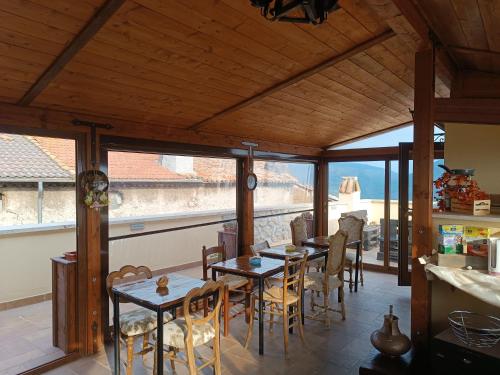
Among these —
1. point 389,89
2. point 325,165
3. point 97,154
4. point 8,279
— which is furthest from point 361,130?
point 8,279

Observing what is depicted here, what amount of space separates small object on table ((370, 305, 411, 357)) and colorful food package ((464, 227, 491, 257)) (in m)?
0.66

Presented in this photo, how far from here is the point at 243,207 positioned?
5.12m

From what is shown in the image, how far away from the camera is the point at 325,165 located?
6758 millimetres

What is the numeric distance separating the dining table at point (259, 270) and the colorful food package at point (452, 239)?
1.49 metres

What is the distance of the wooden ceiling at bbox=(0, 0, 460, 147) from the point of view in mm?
2137

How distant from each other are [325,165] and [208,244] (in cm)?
296

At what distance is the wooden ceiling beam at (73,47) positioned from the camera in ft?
6.59

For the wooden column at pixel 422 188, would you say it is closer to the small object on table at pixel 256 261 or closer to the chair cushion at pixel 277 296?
the chair cushion at pixel 277 296

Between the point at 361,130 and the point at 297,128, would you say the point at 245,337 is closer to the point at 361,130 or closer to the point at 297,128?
the point at 297,128

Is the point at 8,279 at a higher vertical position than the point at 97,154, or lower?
lower

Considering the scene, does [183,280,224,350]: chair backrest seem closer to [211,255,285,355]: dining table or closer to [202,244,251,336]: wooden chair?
[211,255,285,355]: dining table

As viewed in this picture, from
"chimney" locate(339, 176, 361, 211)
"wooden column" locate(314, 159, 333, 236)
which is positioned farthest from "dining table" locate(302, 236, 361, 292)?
"chimney" locate(339, 176, 361, 211)

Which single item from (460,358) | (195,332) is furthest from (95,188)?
(460,358)

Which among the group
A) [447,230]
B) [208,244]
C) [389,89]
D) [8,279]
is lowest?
[8,279]
